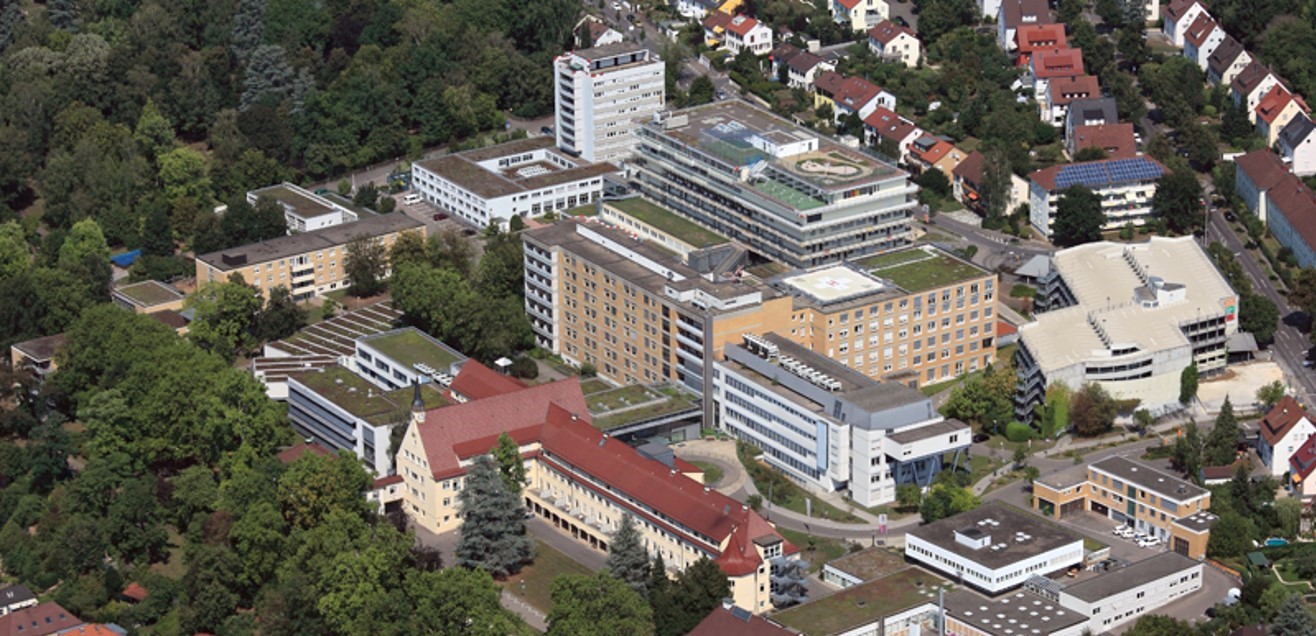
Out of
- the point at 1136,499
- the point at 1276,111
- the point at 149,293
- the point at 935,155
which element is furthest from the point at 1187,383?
the point at 149,293

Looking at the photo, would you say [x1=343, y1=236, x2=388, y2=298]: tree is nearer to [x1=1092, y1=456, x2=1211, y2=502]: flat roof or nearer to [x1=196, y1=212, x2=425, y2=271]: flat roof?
[x1=196, y1=212, x2=425, y2=271]: flat roof

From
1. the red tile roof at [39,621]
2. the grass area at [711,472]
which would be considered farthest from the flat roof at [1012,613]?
the red tile roof at [39,621]

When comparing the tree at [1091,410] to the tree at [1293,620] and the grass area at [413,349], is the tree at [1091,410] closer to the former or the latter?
the tree at [1293,620]

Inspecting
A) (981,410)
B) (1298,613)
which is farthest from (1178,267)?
(1298,613)

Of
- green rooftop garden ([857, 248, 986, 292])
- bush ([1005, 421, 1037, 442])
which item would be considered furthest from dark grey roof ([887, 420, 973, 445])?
green rooftop garden ([857, 248, 986, 292])

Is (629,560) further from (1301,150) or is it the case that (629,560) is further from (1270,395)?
(1301,150)
